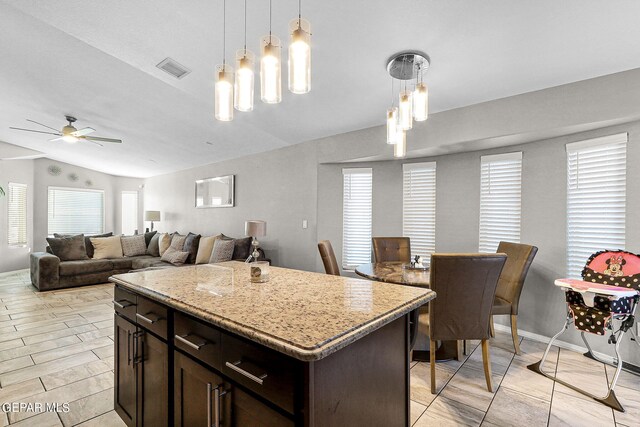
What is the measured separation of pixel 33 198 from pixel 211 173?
458cm

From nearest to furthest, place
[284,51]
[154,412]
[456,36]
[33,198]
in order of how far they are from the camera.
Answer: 1. [154,412]
2. [456,36]
3. [284,51]
4. [33,198]

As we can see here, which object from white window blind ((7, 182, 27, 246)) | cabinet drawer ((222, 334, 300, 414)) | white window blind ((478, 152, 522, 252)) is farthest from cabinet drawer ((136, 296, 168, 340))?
white window blind ((7, 182, 27, 246))

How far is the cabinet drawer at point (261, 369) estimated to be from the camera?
0.90 m

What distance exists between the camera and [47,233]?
294 inches

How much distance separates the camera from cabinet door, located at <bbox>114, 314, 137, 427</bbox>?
1706 millimetres

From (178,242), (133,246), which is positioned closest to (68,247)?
(133,246)

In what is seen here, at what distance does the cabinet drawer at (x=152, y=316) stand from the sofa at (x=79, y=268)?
348 centimetres

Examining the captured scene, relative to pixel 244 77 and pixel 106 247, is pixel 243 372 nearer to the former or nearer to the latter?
pixel 244 77

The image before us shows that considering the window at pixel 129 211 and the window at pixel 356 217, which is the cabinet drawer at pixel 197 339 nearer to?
the window at pixel 356 217

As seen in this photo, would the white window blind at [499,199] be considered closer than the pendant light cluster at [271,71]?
No

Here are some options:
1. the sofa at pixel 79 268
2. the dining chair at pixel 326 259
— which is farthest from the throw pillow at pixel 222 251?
the dining chair at pixel 326 259

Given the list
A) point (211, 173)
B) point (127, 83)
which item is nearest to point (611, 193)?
point (127, 83)

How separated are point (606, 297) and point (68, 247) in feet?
25.1

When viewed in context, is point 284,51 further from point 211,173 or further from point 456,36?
point 211,173
